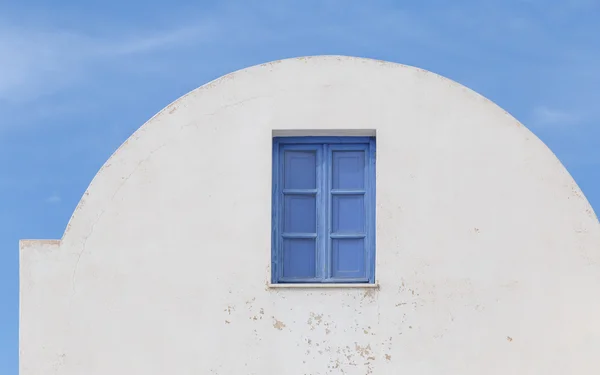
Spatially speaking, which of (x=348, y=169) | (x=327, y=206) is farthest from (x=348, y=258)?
(x=348, y=169)

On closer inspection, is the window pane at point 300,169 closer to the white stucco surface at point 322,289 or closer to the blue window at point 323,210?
the blue window at point 323,210

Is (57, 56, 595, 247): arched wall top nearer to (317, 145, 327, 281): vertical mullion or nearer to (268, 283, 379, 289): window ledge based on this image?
(317, 145, 327, 281): vertical mullion

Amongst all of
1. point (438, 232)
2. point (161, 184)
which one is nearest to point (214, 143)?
point (161, 184)

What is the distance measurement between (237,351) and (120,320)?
1095 mm

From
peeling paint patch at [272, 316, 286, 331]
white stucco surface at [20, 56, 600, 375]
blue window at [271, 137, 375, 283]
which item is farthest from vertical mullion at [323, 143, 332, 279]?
peeling paint patch at [272, 316, 286, 331]

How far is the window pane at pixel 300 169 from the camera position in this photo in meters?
11.5

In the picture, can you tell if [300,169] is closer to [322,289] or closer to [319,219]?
[319,219]

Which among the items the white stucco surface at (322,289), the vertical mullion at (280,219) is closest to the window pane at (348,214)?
the white stucco surface at (322,289)

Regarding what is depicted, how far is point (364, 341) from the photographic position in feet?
36.4

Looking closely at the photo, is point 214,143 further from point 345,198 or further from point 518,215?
point 518,215

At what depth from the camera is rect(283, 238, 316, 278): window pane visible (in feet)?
37.5

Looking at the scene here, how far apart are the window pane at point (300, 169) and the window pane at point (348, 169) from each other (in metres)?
0.19

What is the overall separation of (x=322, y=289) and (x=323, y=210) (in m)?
0.76

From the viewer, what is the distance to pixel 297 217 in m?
11.5
